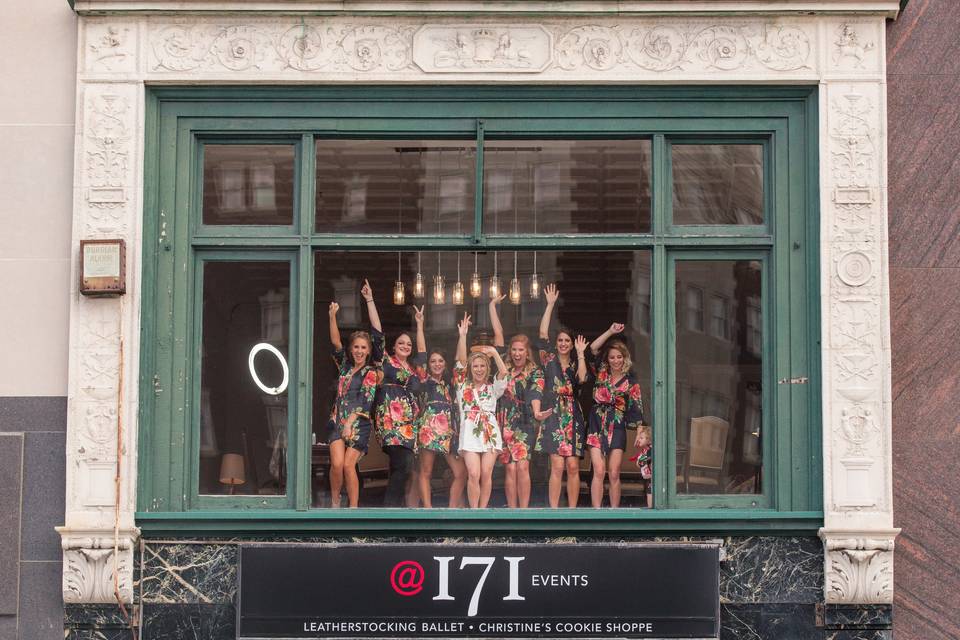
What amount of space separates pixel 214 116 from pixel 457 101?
1809 mm

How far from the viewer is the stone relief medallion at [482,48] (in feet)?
31.0

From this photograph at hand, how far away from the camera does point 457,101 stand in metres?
9.55

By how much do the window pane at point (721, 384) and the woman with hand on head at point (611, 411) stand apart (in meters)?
0.39

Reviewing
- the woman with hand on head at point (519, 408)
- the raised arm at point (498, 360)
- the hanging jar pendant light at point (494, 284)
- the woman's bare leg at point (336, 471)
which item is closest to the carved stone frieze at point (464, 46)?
the hanging jar pendant light at point (494, 284)

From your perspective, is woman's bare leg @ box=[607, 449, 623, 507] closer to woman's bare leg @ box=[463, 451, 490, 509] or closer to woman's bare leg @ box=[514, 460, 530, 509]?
woman's bare leg @ box=[514, 460, 530, 509]

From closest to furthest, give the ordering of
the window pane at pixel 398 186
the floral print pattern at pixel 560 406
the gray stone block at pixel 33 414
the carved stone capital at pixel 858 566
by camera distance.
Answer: the carved stone capital at pixel 858 566 → the gray stone block at pixel 33 414 → the window pane at pixel 398 186 → the floral print pattern at pixel 560 406

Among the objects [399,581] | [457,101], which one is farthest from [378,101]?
[399,581]

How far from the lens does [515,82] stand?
9438 millimetres

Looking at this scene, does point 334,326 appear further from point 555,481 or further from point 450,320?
point 555,481

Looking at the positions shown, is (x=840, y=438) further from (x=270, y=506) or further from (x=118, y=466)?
(x=118, y=466)

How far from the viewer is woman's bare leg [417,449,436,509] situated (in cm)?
953

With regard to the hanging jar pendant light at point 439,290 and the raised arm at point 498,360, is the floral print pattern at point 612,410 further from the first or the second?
the hanging jar pendant light at point 439,290

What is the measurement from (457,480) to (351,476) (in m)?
0.79

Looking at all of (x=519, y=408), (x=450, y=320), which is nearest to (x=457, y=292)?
(x=450, y=320)
